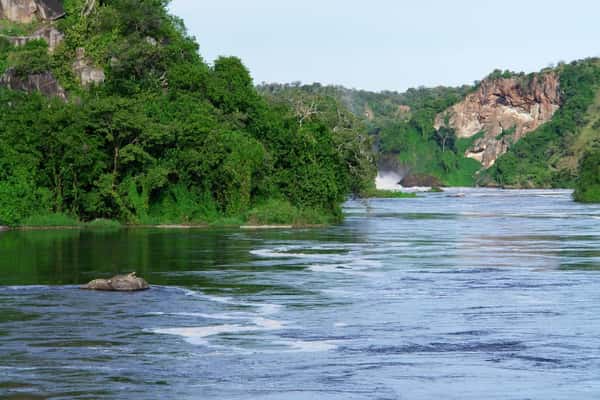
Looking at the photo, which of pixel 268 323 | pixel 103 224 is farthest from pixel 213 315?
pixel 103 224

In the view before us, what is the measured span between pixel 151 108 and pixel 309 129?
10.6 meters

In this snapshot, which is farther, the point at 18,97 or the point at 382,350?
the point at 18,97

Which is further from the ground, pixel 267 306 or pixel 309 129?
pixel 309 129

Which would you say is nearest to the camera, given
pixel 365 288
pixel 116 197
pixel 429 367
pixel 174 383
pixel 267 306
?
pixel 174 383

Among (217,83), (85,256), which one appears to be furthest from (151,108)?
(85,256)

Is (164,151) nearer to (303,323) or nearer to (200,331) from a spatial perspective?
(303,323)

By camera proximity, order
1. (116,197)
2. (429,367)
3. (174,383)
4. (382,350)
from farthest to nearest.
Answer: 1. (116,197)
2. (382,350)
3. (429,367)
4. (174,383)

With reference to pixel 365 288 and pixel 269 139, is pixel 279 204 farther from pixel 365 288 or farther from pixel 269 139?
pixel 365 288

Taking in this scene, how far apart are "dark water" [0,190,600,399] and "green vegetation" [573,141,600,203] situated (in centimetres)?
8962

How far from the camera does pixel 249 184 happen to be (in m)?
70.4

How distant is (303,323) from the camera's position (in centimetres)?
2730

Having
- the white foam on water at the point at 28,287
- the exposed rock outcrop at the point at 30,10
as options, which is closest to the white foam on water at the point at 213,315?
the white foam on water at the point at 28,287

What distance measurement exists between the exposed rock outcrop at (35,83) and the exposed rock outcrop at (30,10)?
1060 cm

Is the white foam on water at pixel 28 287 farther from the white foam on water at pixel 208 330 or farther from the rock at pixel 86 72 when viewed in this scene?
the rock at pixel 86 72
